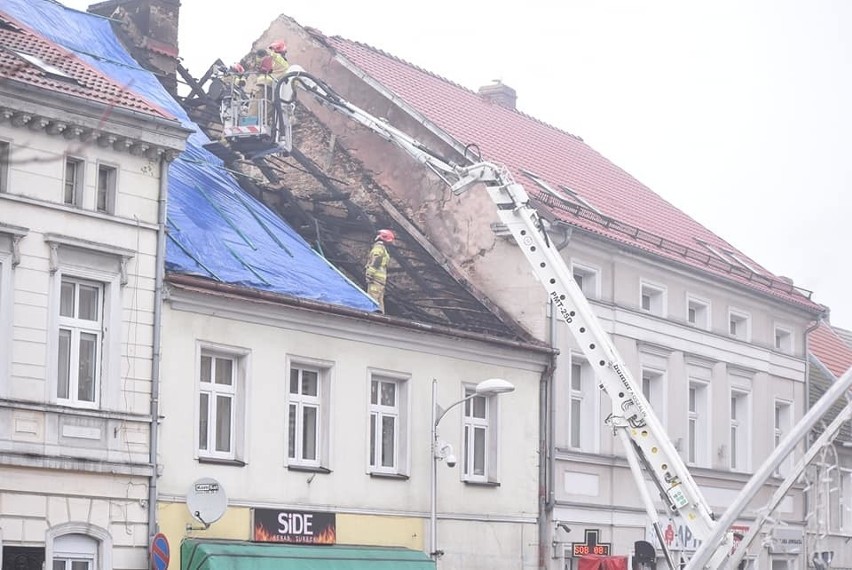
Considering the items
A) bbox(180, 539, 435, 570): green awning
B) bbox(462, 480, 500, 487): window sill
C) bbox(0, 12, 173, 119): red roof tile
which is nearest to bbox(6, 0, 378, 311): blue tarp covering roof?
bbox(0, 12, 173, 119): red roof tile

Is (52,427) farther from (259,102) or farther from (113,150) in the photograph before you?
(259,102)

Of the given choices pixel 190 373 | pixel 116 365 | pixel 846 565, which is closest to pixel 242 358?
pixel 190 373

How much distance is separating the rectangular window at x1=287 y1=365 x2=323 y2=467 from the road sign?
193 inches

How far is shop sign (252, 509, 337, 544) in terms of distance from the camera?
26656 mm

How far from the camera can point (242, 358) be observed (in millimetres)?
27094

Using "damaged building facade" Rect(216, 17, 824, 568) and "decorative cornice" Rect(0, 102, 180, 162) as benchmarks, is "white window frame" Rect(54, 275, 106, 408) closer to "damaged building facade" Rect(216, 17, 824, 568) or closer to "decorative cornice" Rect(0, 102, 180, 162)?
"decorative cornice" Rect(0, 102, 180, 162)

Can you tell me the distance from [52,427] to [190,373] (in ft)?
10.3

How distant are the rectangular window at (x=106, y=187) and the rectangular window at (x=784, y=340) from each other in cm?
2376

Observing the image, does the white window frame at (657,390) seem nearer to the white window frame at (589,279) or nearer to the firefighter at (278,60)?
the white window frame at (589,279)

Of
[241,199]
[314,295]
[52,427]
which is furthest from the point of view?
[241,199]

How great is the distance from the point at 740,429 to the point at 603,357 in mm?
13891

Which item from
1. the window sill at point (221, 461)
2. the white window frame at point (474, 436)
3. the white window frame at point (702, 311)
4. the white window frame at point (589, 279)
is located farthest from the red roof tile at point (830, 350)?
the window sill at point (221, 461)

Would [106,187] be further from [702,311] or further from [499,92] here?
[499,92]

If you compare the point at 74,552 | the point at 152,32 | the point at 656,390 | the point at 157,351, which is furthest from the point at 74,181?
the point at 656,390
